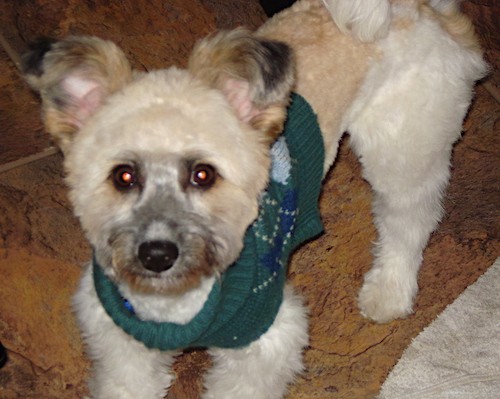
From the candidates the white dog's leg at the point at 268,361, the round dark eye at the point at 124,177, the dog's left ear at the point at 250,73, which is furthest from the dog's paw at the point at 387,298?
the round dark eye at the point at 124,177

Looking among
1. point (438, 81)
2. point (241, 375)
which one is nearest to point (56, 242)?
point (241, 375)

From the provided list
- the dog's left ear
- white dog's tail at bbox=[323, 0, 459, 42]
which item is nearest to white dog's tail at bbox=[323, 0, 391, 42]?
white dog's tail at bbox=[323, 0, 459, 42]

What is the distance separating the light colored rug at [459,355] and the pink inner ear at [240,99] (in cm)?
136

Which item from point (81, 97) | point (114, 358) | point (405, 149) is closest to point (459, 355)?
point (405, 149)

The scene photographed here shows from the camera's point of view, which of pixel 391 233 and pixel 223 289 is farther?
pixel 391 233

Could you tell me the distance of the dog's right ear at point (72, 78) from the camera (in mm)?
2336

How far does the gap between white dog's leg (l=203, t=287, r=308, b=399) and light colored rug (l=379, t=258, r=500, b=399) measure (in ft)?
1.81

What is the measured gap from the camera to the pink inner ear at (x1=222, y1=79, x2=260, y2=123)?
2.49 meters

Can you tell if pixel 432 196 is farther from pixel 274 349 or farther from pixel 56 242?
pixel 56 242

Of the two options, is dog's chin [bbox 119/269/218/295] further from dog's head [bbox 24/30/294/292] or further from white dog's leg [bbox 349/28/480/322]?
white dog's leg [bbox 349/28/480/322]

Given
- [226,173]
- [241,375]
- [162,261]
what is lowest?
[241,375]

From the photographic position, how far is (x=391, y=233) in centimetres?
354

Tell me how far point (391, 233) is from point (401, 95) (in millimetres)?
717

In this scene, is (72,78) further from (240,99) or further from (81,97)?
(240,99)
